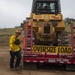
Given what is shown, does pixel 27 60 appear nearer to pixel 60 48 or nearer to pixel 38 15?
pixel 60 48

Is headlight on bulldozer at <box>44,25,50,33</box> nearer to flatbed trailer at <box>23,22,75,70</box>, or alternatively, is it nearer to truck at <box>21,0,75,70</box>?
truck at <box>21,0,75,70</box>

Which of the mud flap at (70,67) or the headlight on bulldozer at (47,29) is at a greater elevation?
the headlight on bulldozer at (47,29)

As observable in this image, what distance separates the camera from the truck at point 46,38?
16750mm

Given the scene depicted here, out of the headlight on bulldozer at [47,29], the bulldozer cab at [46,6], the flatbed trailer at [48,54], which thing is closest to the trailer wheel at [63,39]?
the headlight on bulldozer at [47,29]

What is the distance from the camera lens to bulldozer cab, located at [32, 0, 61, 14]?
19281 millimetres

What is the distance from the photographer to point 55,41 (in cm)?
1906

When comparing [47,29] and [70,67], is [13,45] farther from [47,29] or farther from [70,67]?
[70,67]

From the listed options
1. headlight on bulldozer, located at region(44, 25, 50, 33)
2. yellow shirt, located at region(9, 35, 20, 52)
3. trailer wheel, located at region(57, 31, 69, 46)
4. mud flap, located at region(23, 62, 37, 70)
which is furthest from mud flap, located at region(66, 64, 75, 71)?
yellow shirt, located at region(9, 35, 20, 52)

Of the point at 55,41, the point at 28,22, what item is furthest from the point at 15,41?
the point at 55,41

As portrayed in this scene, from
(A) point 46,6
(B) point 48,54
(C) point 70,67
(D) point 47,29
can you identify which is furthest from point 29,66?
(A) point 46,6

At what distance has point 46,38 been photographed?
18.4m

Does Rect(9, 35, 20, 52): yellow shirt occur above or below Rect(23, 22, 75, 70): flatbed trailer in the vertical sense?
above

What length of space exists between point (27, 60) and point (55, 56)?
1.35 meters

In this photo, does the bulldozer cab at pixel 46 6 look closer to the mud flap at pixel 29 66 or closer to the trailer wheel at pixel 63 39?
the trailer wheel at pixel 63 39
